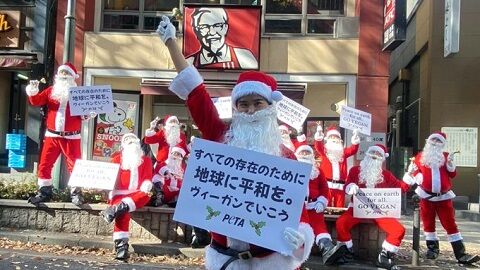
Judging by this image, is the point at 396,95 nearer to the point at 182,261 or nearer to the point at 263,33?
the point at 263,33

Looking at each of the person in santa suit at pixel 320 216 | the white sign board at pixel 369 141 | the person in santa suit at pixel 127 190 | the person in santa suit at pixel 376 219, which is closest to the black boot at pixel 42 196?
A: the person in santa suit at pixel 127 190

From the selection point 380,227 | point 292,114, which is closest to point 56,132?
point 292,114

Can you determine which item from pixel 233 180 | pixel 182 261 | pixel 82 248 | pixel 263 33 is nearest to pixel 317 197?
pixel 182 261

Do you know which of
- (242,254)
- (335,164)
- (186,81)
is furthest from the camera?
(335,164)

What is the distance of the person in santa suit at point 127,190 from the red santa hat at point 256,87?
4.39 metres

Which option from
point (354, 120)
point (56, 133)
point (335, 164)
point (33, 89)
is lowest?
point (335, 164)

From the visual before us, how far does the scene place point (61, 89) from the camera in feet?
27.5

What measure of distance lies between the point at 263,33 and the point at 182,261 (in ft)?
23.4

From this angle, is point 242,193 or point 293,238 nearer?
point 293,238

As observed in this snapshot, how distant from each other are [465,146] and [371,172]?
31.5ft

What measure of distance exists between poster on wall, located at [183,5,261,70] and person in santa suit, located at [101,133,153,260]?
5309 mm

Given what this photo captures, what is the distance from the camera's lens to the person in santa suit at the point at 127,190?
7.17 m

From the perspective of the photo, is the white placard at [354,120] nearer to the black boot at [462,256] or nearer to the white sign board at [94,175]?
the black boot at [462,256]

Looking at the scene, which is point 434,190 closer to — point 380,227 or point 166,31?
point 380,227
